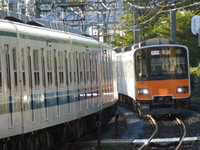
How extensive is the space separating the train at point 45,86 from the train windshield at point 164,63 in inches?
146

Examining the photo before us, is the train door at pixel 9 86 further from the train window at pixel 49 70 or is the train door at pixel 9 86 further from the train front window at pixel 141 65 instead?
the train front window at pixel 141 65

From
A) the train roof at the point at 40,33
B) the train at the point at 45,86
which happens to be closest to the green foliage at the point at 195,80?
the train at the point at 45,86

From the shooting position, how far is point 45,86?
11.7 meters

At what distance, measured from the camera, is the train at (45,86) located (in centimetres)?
957

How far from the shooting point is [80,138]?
16.1m

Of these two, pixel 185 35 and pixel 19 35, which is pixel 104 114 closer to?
pixel 19 35

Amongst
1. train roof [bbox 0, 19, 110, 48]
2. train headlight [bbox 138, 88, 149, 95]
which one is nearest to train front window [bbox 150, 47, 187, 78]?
train headlight [bbox 138, 88, 149, 95]

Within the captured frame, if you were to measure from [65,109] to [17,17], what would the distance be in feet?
8.07

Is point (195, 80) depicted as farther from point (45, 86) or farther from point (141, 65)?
point (45, 86)

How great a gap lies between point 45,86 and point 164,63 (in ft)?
33.6

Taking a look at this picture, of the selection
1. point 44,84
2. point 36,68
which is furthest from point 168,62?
point 36,68

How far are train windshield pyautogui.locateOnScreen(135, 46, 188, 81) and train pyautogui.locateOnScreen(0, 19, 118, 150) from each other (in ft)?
12.1

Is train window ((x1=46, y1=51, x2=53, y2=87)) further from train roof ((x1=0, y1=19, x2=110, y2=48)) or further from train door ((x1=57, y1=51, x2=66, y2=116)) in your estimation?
train door ((x1=57, y1=51, x2=66, y2=116))

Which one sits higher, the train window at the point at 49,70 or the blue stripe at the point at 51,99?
the train window at the point at 49,70
